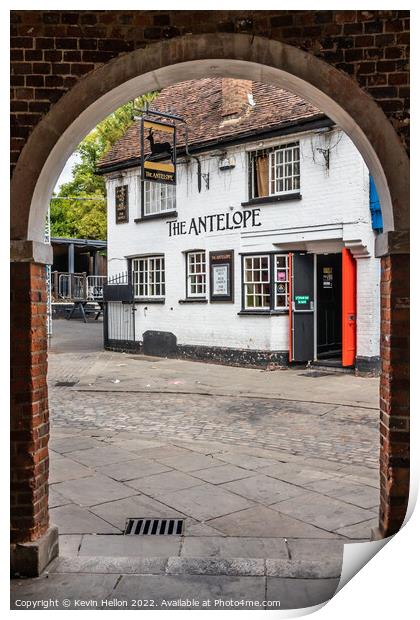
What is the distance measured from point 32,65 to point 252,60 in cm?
141

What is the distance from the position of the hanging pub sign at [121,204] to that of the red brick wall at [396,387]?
592 inches

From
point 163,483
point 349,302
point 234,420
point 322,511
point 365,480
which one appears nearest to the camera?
point 322,511

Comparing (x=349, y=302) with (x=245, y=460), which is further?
(x=349, y=302)

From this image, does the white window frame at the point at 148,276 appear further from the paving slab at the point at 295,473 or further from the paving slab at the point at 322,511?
the paving slab at the point at 322,511

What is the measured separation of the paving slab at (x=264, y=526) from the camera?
468 cm

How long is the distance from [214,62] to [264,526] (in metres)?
3.43

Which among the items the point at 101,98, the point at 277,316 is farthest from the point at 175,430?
the point at 277,316

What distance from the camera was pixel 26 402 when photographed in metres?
3.95

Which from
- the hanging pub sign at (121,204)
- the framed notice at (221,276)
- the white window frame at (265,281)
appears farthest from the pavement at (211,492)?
the hanging pub sign at (121,204)

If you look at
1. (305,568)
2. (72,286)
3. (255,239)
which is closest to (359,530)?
(305,568)

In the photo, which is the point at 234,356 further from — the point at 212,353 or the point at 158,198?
the point at 158,198

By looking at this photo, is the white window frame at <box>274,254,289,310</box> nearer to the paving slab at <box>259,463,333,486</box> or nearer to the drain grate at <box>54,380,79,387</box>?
the drain grate at <box>54,380,79,387</box>

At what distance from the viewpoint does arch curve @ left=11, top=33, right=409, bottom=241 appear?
3881 mm

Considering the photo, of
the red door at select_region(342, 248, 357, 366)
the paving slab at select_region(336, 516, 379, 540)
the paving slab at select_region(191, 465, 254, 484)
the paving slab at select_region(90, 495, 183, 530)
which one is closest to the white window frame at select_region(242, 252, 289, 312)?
the red door at select_region(342, 248, 357, 366)
